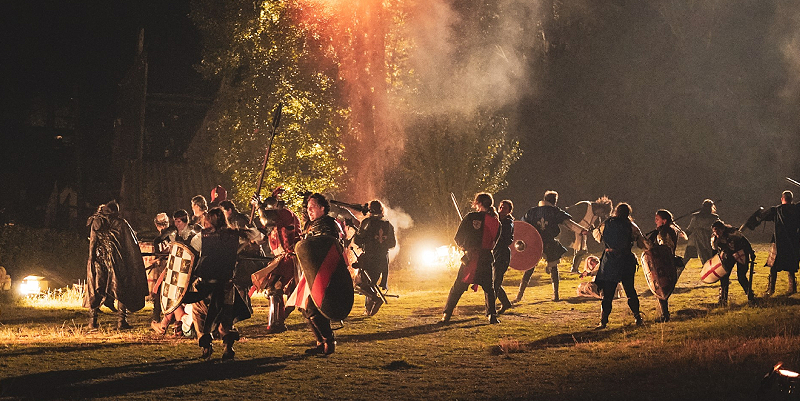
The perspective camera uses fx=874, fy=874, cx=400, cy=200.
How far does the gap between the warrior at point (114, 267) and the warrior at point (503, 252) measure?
5.17 m

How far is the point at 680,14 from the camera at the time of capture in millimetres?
43531

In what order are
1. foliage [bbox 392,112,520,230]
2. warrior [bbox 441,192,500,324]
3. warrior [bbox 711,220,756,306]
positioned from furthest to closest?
foliage [bbox 392,112,520,230]
warrior [bbox 711,220,756,306]
warrior [bbox 441,192,500,324]

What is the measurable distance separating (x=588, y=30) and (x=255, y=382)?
3476cm

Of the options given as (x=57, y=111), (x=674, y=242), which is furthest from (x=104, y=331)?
(x=57, y=111)

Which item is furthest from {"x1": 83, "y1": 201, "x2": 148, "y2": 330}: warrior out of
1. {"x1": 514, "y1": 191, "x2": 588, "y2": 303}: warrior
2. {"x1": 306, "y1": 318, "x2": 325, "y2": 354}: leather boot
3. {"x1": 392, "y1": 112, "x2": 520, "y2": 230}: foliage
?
{"x1": 392, "y1": 112, "x2": 520, "y2": 230}: foliage

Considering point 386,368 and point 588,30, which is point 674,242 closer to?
point 386,368

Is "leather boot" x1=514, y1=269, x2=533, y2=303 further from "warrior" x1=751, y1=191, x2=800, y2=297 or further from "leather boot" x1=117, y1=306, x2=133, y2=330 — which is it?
"leather boot" x1=117, y1=306, x2=133, y2=330

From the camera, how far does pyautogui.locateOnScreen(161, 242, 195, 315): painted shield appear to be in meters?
9.13

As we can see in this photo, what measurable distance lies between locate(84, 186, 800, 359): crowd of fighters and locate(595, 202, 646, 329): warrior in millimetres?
14

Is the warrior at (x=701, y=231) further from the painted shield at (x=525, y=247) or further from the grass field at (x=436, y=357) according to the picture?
the painted shield at (x=525, y=247)

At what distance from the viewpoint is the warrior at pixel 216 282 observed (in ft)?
30.0

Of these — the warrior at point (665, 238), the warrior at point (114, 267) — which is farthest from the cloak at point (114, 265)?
the warrior at point (665, 238)

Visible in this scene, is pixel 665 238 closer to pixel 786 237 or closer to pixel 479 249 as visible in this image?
pixel 479 249

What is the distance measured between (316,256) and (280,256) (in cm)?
125
